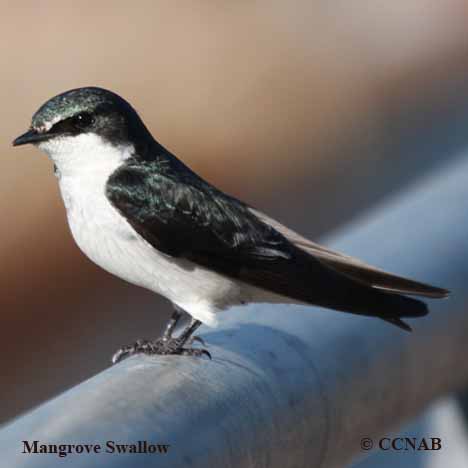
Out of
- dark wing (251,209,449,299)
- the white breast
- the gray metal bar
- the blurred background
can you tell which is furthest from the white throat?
the blurred background

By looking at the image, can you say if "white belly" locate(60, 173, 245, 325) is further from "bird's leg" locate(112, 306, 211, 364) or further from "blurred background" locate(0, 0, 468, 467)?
"blurred background" locate(0, 0, 468, 467)

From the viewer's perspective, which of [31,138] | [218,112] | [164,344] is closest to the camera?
[164,344]

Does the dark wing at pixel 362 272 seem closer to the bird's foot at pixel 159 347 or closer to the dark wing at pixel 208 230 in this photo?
the dark wing at pixel 208 230

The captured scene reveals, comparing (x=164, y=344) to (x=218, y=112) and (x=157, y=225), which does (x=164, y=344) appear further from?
(x=218, y=112)

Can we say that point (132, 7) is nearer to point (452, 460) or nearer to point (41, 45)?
point (41, 45)

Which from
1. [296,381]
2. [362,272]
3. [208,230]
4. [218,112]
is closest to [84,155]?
[208,230]

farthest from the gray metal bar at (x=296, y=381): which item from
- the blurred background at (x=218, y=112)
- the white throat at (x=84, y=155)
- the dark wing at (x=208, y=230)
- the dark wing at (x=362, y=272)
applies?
the blurred background at (x=218, y=112)
